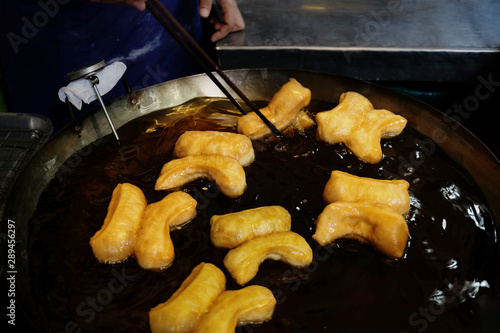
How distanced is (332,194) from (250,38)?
77.9 inches

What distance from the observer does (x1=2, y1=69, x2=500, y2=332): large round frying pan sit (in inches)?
60.5

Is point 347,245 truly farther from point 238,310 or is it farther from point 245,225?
point 238,310

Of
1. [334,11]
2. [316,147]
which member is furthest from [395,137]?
[334,11]

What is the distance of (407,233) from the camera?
1793 mm

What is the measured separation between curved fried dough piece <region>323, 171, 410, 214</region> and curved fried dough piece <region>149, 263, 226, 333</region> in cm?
73

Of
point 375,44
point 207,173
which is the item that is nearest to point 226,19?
point 375,44

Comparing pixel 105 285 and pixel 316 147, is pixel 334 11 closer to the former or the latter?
pixel 316 147

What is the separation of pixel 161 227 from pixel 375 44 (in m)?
2.49

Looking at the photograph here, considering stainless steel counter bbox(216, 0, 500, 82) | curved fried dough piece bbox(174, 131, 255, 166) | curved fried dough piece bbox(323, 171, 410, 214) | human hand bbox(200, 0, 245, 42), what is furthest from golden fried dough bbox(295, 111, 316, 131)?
human hand bbox(200, 0, 245, 42)

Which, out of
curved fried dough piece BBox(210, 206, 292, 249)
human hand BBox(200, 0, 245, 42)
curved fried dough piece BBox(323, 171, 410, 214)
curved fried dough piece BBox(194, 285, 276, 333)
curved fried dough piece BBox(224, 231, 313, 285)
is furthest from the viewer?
human hand BBox(200, 0, 245, 42)

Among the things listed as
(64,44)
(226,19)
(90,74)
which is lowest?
(226,19)

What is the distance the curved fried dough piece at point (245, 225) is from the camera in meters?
1.79

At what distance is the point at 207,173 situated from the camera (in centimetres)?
214

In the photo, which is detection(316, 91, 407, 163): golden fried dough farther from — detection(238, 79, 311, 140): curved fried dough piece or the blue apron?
the blue apron
